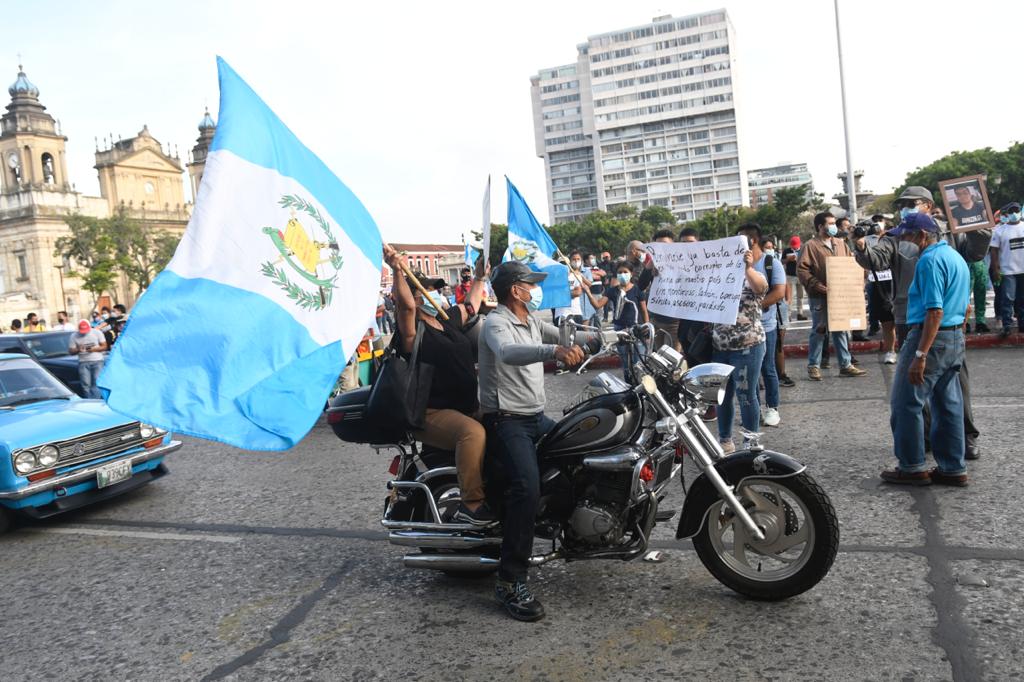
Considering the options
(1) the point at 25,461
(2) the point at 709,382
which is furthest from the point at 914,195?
(1) the point at 25,461

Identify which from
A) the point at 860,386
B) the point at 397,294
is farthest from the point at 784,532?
the point at 860,386

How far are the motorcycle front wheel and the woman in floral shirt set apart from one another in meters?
2.59

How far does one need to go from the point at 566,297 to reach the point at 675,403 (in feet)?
26.3

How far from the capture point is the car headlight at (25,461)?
6.42 metres

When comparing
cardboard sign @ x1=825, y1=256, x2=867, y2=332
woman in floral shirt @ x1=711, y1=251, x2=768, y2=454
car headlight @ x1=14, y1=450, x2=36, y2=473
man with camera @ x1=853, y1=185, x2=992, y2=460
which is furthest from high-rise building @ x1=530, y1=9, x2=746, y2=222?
car headlight @ x1=14, y1=450, x2=36, y2=473

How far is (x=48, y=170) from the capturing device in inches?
3880

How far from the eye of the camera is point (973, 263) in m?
11.9

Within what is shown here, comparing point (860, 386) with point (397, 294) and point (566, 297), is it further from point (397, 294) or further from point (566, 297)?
point (397, 294)

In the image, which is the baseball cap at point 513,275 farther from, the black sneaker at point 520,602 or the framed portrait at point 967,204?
the framed portrait at point 967,204

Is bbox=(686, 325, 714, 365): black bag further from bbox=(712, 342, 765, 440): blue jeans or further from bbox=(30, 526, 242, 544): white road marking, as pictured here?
bbox=(30, 526, 242, 544): white road marking

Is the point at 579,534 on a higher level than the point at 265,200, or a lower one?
lower

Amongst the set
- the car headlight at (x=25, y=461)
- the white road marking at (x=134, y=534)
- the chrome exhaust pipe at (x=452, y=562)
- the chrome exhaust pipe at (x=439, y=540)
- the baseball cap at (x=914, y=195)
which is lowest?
the white road marking at (x=134, y=534)

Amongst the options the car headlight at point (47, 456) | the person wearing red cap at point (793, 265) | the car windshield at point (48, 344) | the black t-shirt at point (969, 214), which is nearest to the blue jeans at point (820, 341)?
the black t-shirt at point (969, 214)

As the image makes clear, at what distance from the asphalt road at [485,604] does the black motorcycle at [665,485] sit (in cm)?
26
